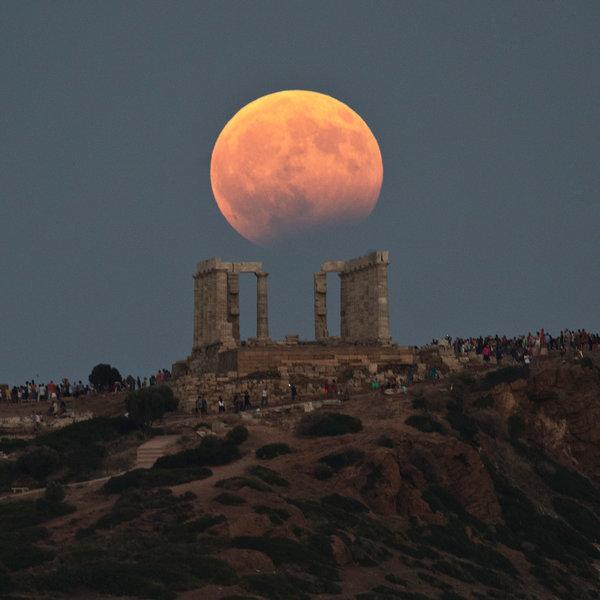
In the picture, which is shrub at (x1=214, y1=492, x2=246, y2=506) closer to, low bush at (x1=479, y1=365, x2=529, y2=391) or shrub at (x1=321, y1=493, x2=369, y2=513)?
shrub at (x1=321, y1=493, x2=369, y2=513)

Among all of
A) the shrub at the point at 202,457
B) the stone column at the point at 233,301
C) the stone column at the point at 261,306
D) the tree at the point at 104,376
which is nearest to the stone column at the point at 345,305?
the stone column at the point at 261,306

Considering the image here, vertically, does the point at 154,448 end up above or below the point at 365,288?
below

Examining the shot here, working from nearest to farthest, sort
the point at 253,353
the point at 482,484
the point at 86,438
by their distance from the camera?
the point at 482,484 → the point at 86,438 → the point at 253,353

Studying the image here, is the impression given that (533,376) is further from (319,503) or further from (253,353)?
(319,503)

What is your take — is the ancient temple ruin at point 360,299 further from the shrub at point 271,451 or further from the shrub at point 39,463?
the shrub at point 39,463

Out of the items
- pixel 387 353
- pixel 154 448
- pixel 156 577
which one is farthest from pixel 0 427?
pixel 156 577

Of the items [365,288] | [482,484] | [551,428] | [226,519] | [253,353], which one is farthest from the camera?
[365,288]

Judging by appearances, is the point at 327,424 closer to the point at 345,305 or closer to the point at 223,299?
the point at 223,299
